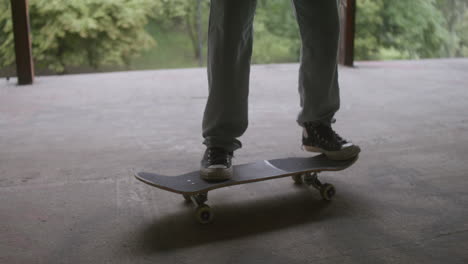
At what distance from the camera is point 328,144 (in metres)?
2.01

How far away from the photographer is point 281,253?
A: 1.48 metres

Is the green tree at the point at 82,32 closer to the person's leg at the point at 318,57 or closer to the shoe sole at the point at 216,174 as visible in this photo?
the person's leg at the point at 318,57

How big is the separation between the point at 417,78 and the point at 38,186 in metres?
3.97

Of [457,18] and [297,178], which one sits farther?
[457,18]

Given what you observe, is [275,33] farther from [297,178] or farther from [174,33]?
[297,178]

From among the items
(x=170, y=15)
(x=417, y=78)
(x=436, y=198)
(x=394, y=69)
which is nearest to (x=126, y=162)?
(x=436, y=198)

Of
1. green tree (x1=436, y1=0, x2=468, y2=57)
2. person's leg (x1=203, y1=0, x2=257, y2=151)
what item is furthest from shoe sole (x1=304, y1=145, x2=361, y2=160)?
green tree (x1=436, y1=0, x2=468, y2=57)

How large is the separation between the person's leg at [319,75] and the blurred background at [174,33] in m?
9.62

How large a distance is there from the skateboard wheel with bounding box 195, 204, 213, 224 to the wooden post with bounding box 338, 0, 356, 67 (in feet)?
14.8

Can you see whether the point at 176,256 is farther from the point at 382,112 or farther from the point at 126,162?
the point at 382,112

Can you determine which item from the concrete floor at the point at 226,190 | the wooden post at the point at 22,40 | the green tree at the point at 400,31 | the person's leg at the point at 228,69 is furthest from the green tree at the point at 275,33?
the person's leg at the point at 228,69

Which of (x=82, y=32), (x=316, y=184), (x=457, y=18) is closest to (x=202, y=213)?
(x=316, y=184)

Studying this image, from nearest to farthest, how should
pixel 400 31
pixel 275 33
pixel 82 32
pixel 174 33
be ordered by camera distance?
pixel 82 32 → pixel 400 31 → pixel 275 33 → pixel 174 33

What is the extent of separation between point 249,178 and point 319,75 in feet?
1.69
